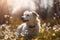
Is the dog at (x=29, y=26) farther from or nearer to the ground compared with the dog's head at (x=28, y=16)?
nearer to the ground

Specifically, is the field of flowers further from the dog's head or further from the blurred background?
the dog's head

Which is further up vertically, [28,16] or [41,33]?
[28,16]

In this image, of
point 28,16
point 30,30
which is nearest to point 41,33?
point 30,30

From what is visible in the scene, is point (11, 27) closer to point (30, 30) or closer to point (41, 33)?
point (30, 30)

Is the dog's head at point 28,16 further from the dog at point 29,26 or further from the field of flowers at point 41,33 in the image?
the field of flowers at point 41,33

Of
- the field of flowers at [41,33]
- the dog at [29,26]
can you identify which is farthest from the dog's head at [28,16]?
the field of flowers at [41,33]

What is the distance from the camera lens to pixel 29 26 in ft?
6.71

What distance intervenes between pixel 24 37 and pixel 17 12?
287 mm

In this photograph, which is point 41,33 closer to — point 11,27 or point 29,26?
point 29,26

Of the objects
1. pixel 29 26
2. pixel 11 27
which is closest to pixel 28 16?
pixel 29 26

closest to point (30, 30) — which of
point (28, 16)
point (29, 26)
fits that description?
point (29, 26)

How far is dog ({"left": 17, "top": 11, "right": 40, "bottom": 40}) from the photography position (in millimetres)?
2037

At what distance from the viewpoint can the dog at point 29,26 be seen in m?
2.04

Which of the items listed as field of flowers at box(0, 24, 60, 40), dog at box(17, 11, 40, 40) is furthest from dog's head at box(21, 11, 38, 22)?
field of flowers at box(0, 24, 60, 40)
